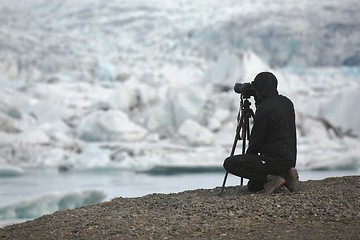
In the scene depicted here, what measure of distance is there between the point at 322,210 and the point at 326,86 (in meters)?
14.9

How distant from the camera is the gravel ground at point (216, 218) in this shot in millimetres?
2795

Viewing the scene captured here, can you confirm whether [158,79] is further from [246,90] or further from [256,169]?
[256,169]

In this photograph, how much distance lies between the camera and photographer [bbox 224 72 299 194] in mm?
3361

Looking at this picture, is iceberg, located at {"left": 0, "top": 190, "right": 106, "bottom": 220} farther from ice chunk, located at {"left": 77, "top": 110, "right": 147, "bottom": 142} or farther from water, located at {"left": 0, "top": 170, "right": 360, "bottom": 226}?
ice chunk, located at {"left": 77, "top": 110, "right": 147, "bottom": 142}

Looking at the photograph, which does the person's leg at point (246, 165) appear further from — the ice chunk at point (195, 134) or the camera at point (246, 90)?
the ice chunk at point (195, 134)

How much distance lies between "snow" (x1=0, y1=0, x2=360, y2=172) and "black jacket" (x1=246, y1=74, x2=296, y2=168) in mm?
7375

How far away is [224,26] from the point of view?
23.8 metres

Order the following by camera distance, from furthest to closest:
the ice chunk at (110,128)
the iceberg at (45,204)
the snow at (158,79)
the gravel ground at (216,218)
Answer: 1. the ice chunk at (110,128)
2. the snow at (158,79)
3. the iceberg at (45,204)
4. the gravel ground at (216,218)

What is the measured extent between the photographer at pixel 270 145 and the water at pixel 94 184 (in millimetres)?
4181

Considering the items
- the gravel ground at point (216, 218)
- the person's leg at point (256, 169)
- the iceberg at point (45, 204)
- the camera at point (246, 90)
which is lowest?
the iceberg at point (45, 204)

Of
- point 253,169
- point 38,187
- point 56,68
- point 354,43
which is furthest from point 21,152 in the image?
point 354,43

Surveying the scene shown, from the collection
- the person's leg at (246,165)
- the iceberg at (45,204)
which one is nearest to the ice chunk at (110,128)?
the iceberg at (45,204)

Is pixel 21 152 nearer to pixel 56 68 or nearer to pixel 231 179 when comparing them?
pixel 231 179

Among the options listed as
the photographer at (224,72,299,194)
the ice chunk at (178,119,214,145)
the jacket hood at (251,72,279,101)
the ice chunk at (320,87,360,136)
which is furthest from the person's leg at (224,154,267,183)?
the ice chunk at (320,87,360,136)
